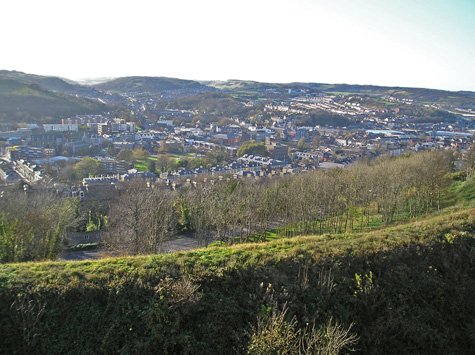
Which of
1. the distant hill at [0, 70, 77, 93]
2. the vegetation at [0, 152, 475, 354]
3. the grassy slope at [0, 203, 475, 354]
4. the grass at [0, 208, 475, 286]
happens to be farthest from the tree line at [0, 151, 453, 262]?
the distant hill at [0, 70, 77, 93]

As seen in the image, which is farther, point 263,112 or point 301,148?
point 263,112

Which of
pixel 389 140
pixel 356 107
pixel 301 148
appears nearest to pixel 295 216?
pixel 301 148

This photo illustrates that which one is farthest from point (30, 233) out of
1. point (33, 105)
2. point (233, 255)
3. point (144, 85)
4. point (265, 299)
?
point (144, 85)

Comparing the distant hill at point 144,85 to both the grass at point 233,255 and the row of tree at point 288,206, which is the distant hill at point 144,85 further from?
the grass at point 233,255

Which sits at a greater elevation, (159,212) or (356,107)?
(356,107)

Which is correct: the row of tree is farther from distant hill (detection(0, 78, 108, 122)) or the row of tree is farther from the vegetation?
distant hill (detection(0, 78, 108, 122))

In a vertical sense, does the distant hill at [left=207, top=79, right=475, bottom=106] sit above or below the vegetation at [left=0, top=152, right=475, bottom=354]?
above

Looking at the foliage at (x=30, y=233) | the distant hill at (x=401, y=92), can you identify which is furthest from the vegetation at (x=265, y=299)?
the distant hill at (x=401, y=92)

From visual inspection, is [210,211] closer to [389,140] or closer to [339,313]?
[339,313]
